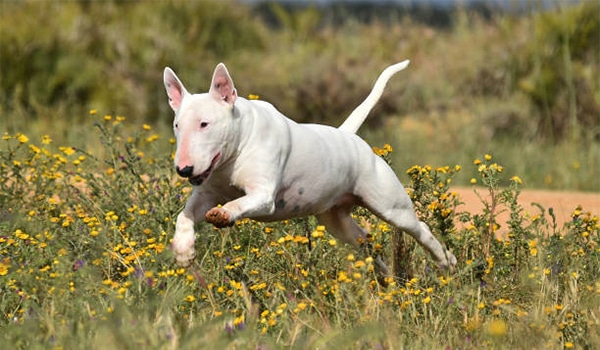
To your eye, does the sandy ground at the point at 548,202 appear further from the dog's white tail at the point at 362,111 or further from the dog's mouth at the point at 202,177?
the dog's mouth at the point at 202,177

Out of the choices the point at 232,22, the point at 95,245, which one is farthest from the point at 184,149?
the point at 232,22

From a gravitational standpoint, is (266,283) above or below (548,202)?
above

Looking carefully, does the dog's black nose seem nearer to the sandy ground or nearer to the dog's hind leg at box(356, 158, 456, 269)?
the dog's hind leg at box(356, 158, 456, 269)

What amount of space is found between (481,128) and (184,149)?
33.5 ft

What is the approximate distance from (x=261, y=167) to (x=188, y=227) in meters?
0.45

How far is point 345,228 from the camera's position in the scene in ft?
A: 21.6

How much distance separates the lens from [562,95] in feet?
48.1

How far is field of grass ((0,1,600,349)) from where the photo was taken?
200 inches

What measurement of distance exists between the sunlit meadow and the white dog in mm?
198

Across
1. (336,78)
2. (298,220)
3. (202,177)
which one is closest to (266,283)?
(298,220)

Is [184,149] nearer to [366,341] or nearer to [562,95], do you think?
[366,341]

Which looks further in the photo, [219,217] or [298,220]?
[298,220]

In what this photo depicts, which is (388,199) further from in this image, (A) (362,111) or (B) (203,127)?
(B) (203,127)

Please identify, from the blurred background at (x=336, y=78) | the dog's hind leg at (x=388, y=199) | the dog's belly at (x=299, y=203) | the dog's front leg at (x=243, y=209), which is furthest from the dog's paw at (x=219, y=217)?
the blurred background at (x=336, y=78)
